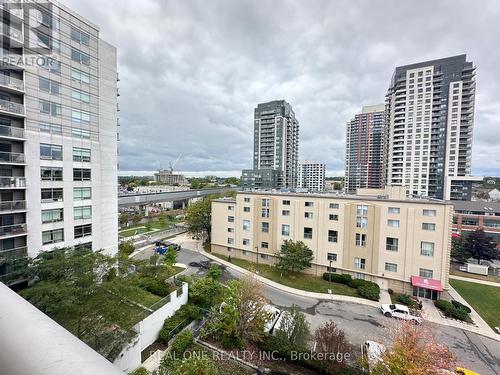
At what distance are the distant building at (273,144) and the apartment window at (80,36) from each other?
68768mm

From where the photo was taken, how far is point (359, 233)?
29.8 meters

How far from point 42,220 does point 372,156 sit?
112597 millimetres

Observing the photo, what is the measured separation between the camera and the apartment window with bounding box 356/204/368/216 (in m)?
29.6

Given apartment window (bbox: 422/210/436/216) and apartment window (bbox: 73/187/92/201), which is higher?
apartment window (bbox: 73/187/92/201)

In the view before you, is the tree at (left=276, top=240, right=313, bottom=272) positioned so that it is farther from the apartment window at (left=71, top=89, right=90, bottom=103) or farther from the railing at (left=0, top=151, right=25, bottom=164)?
the apartment window at (left=71, top=89, right=90, bottom=103)

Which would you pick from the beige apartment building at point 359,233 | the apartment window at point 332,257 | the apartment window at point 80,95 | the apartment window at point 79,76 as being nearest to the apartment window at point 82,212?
the apartment window at point 80,95

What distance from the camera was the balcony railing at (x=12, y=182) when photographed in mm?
19109

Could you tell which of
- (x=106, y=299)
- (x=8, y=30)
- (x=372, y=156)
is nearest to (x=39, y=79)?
(x=8, y=30)

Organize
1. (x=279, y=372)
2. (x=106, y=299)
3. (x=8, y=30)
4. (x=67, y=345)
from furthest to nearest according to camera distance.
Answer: (x=8, y=30)
(x=279, y=372)
(x=106, y=299)
(x=67, y=345)

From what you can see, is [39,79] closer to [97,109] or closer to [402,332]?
[97,109]

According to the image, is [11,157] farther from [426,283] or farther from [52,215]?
[426,283]

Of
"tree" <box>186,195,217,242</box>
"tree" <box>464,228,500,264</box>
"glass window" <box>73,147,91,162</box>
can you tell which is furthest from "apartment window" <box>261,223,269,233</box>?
"tree" <box>464,228,500,264</box>

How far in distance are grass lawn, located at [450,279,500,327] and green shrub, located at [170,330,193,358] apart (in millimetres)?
28926

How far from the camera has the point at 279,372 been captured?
52.5 feet
